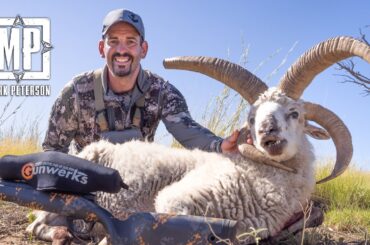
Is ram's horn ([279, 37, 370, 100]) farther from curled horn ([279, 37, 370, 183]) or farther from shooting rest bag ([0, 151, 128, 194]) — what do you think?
shooting rest bag ([0, 151, 128, 194])

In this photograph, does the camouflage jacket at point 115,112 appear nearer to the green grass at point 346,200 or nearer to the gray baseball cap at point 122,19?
the gray baseball cap at point 122,19

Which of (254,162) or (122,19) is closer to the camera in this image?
(254,162)

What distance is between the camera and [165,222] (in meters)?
3.13

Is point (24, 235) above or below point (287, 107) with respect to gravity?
below

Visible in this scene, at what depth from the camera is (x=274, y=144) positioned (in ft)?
14.1

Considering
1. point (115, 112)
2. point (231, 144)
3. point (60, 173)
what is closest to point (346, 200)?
point (231, 144)

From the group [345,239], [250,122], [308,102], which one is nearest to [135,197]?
[250,122]

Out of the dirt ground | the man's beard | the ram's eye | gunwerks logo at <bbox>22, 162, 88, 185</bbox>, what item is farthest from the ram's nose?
the man's beard

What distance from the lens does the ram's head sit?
4.34 m

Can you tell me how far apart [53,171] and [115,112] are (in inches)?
96.6

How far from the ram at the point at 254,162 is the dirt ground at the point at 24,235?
0.45 m

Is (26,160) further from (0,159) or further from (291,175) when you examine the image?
(291,175)

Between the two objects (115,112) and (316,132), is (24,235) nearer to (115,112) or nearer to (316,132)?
(115,112)

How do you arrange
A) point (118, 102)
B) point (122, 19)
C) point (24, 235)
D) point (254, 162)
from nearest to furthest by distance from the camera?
point (254, 162) < point (24, 235) < point (122, 19) < point (118, 102)
